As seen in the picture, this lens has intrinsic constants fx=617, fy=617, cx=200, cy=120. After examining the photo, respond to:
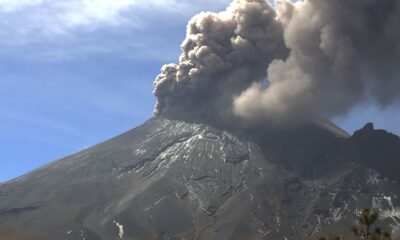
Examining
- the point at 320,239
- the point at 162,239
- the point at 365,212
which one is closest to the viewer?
the point at 320,239

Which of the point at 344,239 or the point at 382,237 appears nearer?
the point at 382,237

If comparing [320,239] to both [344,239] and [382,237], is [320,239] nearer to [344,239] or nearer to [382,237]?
[382,237]

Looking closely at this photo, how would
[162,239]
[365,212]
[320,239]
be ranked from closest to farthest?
[320,239]
[365,212]
[162,239]

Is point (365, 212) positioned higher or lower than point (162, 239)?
Result: lower

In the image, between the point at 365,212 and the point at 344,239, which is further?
the point at 344,239

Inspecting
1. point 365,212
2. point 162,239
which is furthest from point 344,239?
point 365,212

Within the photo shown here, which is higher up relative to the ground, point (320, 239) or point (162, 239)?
point (162, 239)

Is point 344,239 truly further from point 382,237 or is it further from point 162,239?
point 382,237
